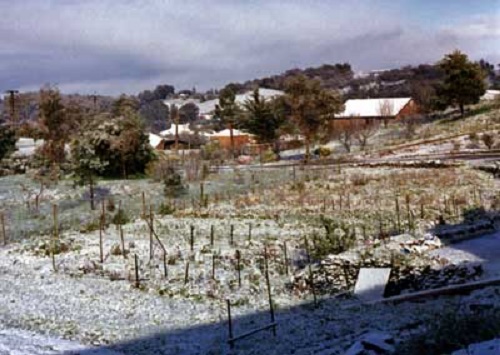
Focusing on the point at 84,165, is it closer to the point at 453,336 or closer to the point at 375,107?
the point at 453,336

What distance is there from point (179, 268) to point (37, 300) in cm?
230

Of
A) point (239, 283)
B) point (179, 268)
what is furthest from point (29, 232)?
point (239, 283)

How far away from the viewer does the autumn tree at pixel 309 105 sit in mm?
33156

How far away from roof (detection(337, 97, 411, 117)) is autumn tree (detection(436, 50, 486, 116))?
46.1 feet

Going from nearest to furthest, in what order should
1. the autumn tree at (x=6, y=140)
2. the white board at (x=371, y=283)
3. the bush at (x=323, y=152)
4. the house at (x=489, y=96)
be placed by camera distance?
the white board at (x=371, y=283), the autumn tree at (x=6, y=140), the bush at (x=323, y=152), the house at (x=489, y=96)

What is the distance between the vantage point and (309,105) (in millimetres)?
33125

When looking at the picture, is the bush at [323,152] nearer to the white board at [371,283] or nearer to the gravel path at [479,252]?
the gravel path at [479,252]

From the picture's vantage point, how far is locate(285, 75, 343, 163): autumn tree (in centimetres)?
3316

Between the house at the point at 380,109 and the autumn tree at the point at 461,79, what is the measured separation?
11.9 m

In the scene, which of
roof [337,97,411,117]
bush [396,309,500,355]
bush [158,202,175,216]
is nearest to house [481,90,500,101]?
roof [337,97,411,117]

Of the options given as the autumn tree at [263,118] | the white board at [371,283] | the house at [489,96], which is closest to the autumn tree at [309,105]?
the autumn tree at [263,118]

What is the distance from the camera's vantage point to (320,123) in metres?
33.4

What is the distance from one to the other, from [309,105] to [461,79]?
9.67m

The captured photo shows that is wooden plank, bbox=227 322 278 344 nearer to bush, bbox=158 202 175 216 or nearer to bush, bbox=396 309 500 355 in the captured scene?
bush, bbox=396 309 500 355
